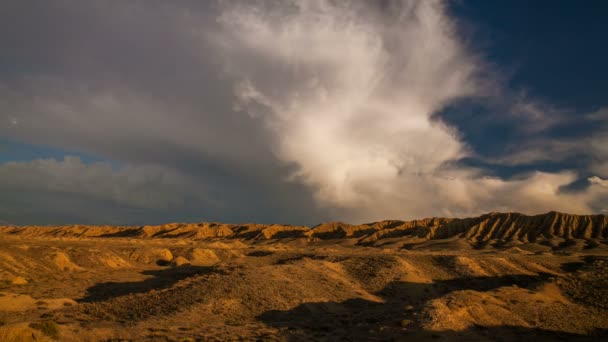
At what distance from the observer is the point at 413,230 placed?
445ft

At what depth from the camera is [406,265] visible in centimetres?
4331

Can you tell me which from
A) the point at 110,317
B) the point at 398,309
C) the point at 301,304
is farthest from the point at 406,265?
the point at 110,317

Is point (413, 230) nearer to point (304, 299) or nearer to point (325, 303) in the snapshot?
point (325, 303)

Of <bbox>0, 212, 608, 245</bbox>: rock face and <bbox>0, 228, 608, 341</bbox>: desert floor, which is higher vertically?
<bbox>0, 212, 608, 245</bbox>: rock face

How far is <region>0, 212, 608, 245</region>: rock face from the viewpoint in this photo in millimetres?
105375

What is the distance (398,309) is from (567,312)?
13.6 m

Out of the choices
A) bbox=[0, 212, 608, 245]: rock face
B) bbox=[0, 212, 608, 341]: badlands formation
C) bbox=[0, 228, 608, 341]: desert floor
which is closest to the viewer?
bbox=[0, 228, 608, 341]: desert floor

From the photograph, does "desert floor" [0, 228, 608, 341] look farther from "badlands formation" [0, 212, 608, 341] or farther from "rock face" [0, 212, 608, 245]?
"rock face" [0, 212, 608, 245]

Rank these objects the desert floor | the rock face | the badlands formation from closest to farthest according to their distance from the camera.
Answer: the desert floor, the badlands formation, the rock face

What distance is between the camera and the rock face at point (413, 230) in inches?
4149

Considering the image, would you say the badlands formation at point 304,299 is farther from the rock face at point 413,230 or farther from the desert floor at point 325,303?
the rock face at point 413,230

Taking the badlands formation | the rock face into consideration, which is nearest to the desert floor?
the badlands formation

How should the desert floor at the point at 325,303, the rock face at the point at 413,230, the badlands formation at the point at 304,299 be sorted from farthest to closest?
the rock face at the point at 413,230
the badlands formation at the point at 304,299
the desert floor at the point at 325,303

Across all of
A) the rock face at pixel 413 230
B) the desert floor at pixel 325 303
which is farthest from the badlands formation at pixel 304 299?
the rock face at pixel 413 230
